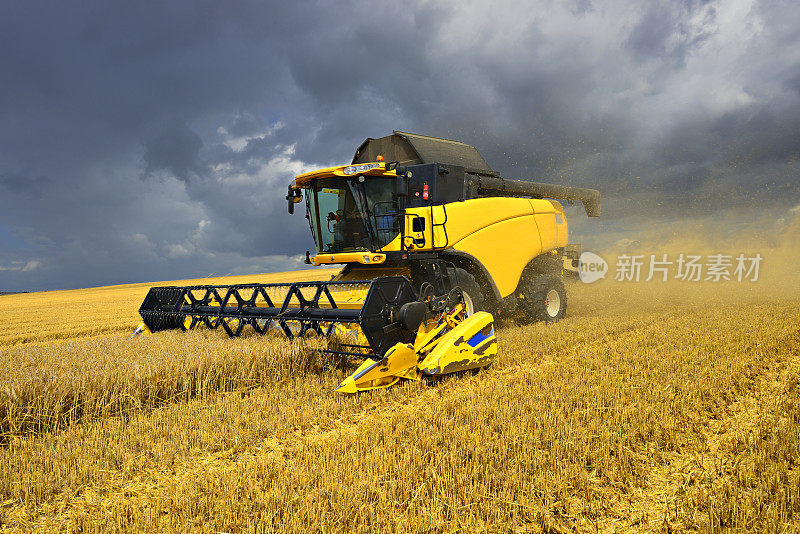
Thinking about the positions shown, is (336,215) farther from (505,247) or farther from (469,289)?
(505,247)

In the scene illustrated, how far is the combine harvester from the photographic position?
4.49 meters

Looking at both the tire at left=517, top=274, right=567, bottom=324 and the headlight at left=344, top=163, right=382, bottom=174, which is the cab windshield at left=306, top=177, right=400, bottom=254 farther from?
the tire at left=517, top=274, right=567, bottom=324

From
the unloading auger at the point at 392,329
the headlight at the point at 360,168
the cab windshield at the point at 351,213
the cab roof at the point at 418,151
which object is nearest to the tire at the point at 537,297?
the cab roof at the point at 418,151

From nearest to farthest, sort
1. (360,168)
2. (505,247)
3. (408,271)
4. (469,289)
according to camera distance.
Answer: (360,168) → (408,271) → (469,289) → (505,247)

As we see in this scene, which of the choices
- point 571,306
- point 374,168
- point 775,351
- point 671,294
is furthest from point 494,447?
point 671,294

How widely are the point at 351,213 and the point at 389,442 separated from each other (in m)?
4.11

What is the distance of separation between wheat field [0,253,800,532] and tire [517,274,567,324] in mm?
2236

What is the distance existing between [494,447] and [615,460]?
2.32 feet

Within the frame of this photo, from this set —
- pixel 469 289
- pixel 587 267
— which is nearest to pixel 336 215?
pixel 469 289

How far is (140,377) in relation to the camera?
12.9 ft

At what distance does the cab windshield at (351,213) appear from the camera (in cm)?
625

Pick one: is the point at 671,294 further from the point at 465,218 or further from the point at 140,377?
the point at 140,377

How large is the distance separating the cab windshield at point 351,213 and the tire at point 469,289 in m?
1.08

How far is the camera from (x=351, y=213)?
654 centimetres
